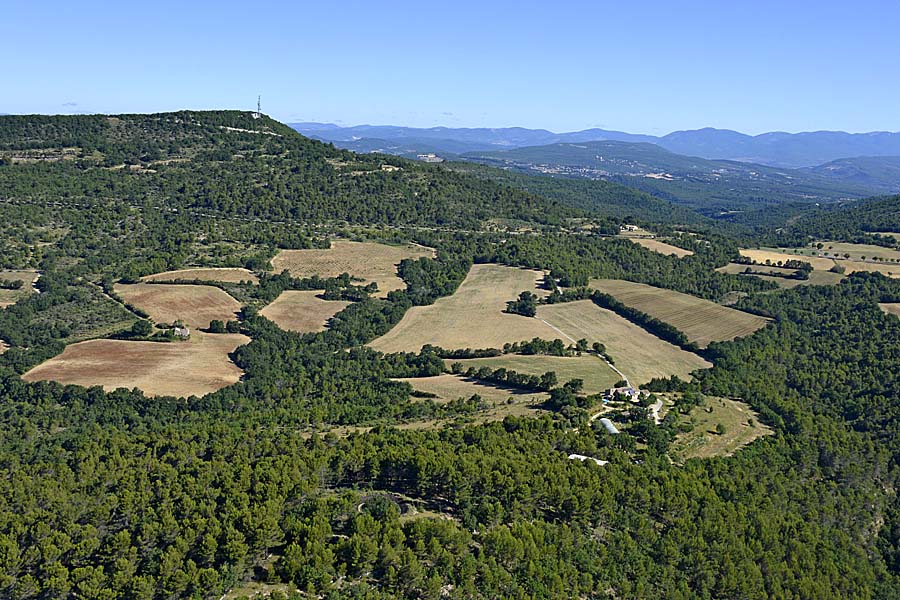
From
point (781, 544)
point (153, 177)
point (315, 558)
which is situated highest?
point (153, 177)

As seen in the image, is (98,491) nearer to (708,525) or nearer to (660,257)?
(708,525)

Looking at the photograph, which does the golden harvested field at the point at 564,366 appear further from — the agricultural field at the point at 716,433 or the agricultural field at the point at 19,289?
the agricultural field at the point at 19,289

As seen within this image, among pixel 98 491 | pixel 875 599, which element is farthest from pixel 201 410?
pixel 875 599

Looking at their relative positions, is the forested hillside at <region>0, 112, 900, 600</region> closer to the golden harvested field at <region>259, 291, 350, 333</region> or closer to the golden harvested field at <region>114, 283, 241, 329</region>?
the golden harvested field at <region>259, 291, 350, 333</region>

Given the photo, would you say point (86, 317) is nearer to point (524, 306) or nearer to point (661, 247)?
point (524, 306)

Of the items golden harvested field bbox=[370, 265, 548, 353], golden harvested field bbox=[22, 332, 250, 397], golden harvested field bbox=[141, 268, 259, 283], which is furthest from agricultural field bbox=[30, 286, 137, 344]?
golden harvested field bbox=[370, 265, 548, 353]

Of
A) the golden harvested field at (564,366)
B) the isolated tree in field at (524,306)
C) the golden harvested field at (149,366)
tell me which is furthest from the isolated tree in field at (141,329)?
the isolated tree in field at (524,306)
